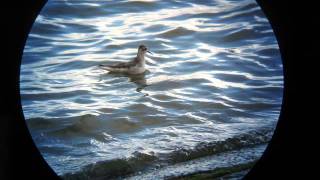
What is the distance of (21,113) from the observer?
2.85m

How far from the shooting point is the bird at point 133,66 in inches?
324

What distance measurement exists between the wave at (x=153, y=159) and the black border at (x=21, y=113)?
5.34ft

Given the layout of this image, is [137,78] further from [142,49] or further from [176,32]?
[176,32]

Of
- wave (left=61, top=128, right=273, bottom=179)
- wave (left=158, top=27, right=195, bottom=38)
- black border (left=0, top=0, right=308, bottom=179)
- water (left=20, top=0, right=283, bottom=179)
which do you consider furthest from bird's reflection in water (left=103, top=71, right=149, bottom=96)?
black border (left=0, top=0, right=308, bottom=179)

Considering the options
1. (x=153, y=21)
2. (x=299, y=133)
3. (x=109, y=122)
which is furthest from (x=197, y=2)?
(x=299, y=133)

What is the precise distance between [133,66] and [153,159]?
3833mm

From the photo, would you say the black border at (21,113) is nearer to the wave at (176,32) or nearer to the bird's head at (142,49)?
the bird's head at (142,49)

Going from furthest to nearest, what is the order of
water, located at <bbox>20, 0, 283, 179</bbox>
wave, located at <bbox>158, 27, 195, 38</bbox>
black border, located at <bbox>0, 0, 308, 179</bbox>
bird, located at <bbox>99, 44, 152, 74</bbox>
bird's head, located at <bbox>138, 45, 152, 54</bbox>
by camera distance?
wave, located at <bbox>158, 27, 195, 38</bbox> → bird's head, located at <bbox>138, 45, 152, 54</bbox> → bird, located at <bbox>99, 44, 152, 74</bbox> → water, located at <bbox>20, 0, 283, 179</bbox> → black border, located at <bbox>0, 0, 308, 179</bbox>

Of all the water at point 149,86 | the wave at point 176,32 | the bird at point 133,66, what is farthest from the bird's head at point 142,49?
the wave at point 176,32

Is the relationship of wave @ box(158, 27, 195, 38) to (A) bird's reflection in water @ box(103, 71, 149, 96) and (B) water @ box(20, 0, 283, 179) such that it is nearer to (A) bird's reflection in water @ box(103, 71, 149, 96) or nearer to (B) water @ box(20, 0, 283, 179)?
(B) water @ box(20, 0, 283, 179)

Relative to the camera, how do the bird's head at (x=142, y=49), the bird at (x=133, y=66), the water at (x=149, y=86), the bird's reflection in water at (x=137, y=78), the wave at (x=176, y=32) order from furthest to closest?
the wave at (x=176, y=32)
the bird's head at (x=142, y=49)
the bird at (x=133, y=66)
the bird's reflection in water at (x=137, y=78)
the water at (x=149, y=86)

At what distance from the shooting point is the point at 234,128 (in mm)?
5715

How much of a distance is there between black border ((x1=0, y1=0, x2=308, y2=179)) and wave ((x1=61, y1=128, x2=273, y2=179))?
64.1 inches

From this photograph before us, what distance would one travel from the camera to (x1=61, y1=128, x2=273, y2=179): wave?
15.0 feet
